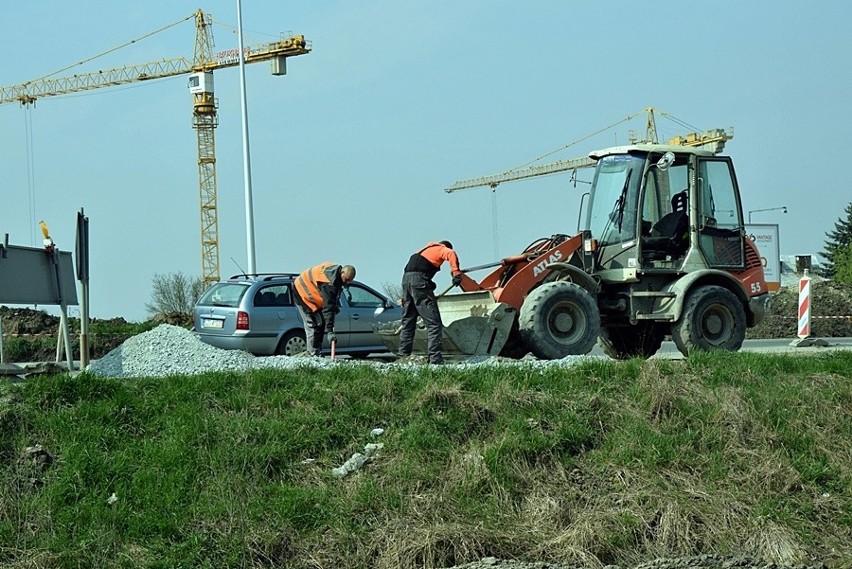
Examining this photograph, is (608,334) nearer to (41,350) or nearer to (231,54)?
(41,350)

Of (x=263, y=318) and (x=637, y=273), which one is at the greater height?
(x=637, y=273)

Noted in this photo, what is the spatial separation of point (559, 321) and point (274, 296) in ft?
20.2

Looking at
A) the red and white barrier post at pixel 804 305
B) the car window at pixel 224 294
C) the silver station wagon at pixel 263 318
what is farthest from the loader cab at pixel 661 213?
the red and white barrier post at pixel 804 305

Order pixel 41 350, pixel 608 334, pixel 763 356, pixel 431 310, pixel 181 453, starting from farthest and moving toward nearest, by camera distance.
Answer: pixel 41 350, pixel 608 334, pixel 431 310, pixel 763 356, pixel 181 453

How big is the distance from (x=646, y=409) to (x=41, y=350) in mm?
18037

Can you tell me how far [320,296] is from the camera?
Result: 15.6 m

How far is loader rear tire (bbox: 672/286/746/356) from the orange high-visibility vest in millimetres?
4958

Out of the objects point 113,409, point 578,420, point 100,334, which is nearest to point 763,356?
point 578,420

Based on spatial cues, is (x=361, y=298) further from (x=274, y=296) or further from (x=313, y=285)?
(x=313, y=285)

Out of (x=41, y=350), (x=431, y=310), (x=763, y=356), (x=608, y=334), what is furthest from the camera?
(x=41, y=350)

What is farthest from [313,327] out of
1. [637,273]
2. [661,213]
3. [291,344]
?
[661,213]

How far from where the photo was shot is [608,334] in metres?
16.5

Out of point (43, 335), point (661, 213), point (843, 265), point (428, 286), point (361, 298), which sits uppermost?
point (661, 213)

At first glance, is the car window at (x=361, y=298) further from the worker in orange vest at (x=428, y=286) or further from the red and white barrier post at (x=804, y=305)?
the red and white barrier post at (x=804, y=305)
